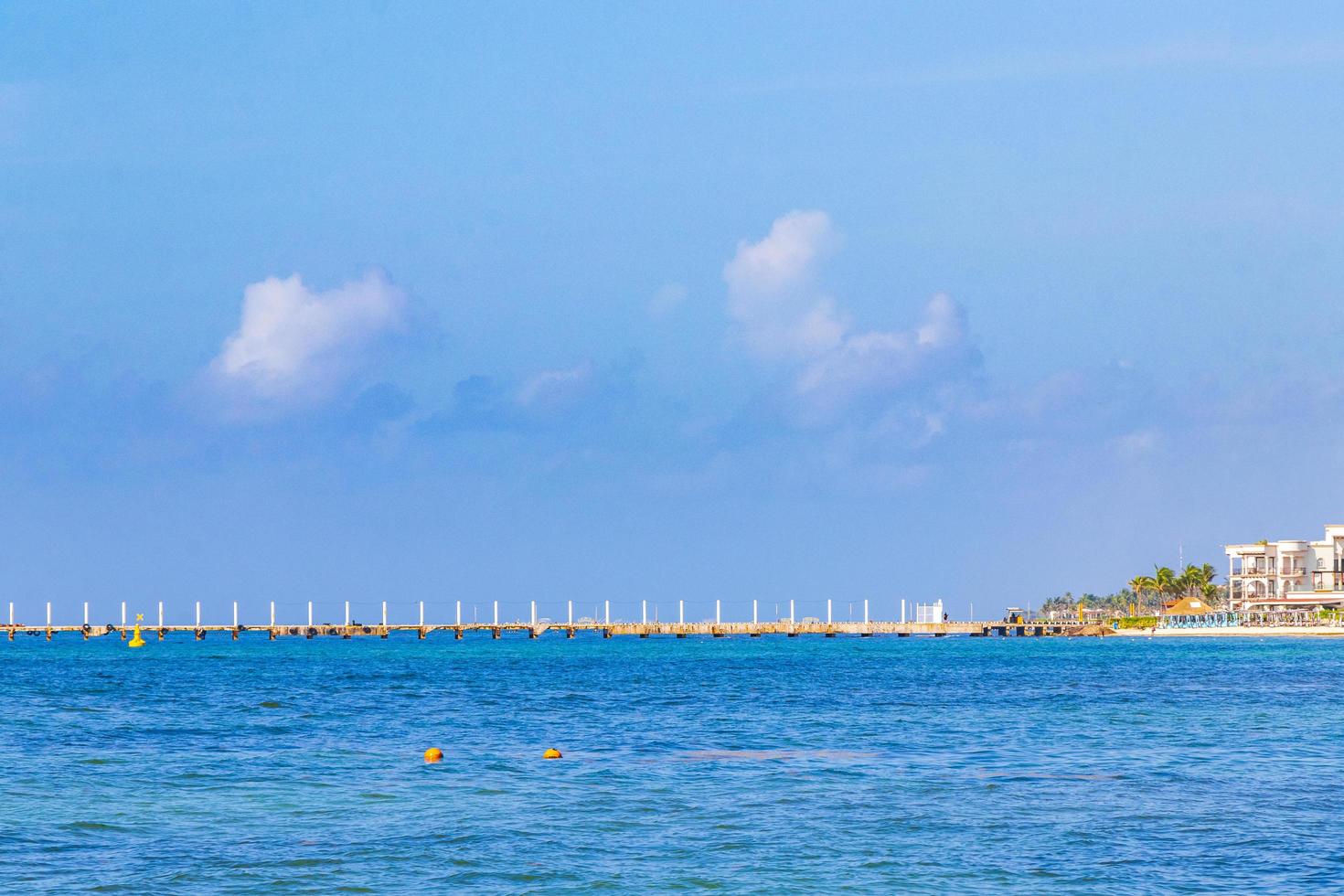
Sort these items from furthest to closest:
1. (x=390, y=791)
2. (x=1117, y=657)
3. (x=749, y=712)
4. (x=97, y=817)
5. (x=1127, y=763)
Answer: (x=1117, y=657)
(x=749, y=712)
(x=1127, y=763)
(x=390, y=791)
(x=97, y=817)

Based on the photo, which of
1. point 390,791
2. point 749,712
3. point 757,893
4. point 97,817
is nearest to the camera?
point 757,893

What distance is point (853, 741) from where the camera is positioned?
1955 inches

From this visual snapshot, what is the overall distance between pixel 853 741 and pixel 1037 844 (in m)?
19.9

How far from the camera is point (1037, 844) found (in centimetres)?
2991

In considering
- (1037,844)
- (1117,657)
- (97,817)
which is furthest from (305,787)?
(1117,657)

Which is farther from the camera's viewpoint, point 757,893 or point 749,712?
point 749,712

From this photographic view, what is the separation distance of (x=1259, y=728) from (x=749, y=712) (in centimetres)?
1887

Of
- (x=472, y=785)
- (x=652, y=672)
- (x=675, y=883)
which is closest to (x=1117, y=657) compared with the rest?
(x=652, y=672)

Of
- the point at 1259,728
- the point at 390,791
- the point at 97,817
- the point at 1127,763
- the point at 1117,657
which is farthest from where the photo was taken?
the point at 1117,657

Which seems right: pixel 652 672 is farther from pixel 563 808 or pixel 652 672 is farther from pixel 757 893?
pixel 757 893

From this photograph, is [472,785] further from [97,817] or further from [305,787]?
[97,817]

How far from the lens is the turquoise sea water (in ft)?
91.1

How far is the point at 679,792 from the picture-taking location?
123 ft

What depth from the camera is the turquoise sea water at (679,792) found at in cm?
2778
